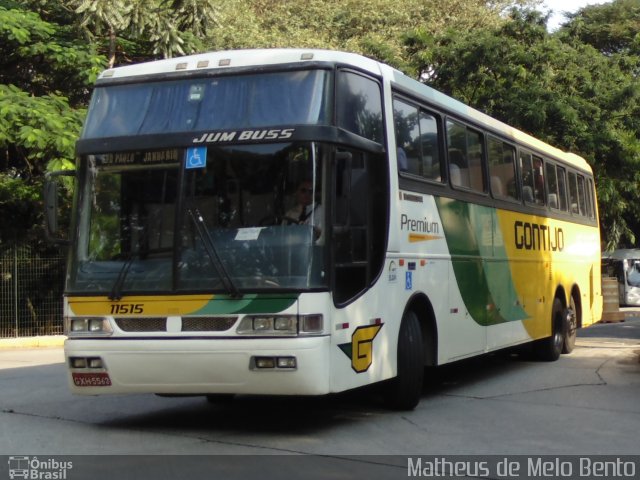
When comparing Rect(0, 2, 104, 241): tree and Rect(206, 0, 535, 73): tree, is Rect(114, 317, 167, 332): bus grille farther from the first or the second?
Rect(206, 0, 535, 73): tree

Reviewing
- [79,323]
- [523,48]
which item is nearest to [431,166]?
[79,323]

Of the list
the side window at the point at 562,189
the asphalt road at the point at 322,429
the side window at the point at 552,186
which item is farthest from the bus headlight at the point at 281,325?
the side window at the point at 562,189

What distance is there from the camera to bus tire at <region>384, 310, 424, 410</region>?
9.52 metres

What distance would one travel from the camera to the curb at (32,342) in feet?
71.5

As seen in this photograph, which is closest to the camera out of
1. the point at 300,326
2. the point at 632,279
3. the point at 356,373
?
the point at 300,326

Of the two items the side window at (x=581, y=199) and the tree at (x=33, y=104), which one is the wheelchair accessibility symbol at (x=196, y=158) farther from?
the tree at (x=33, y=104)

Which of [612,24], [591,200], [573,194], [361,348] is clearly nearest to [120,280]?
[361,348]

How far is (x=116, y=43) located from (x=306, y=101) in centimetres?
1731

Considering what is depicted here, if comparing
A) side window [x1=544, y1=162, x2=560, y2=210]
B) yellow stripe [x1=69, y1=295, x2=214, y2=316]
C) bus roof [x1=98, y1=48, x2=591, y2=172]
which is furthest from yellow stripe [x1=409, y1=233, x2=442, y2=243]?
side window [x1=544, y1=162, x2=560, y2=210]

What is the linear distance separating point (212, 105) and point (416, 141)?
2520 millimetres

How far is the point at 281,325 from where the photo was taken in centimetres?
792

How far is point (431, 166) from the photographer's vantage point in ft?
34.7

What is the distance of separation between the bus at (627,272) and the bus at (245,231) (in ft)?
110
